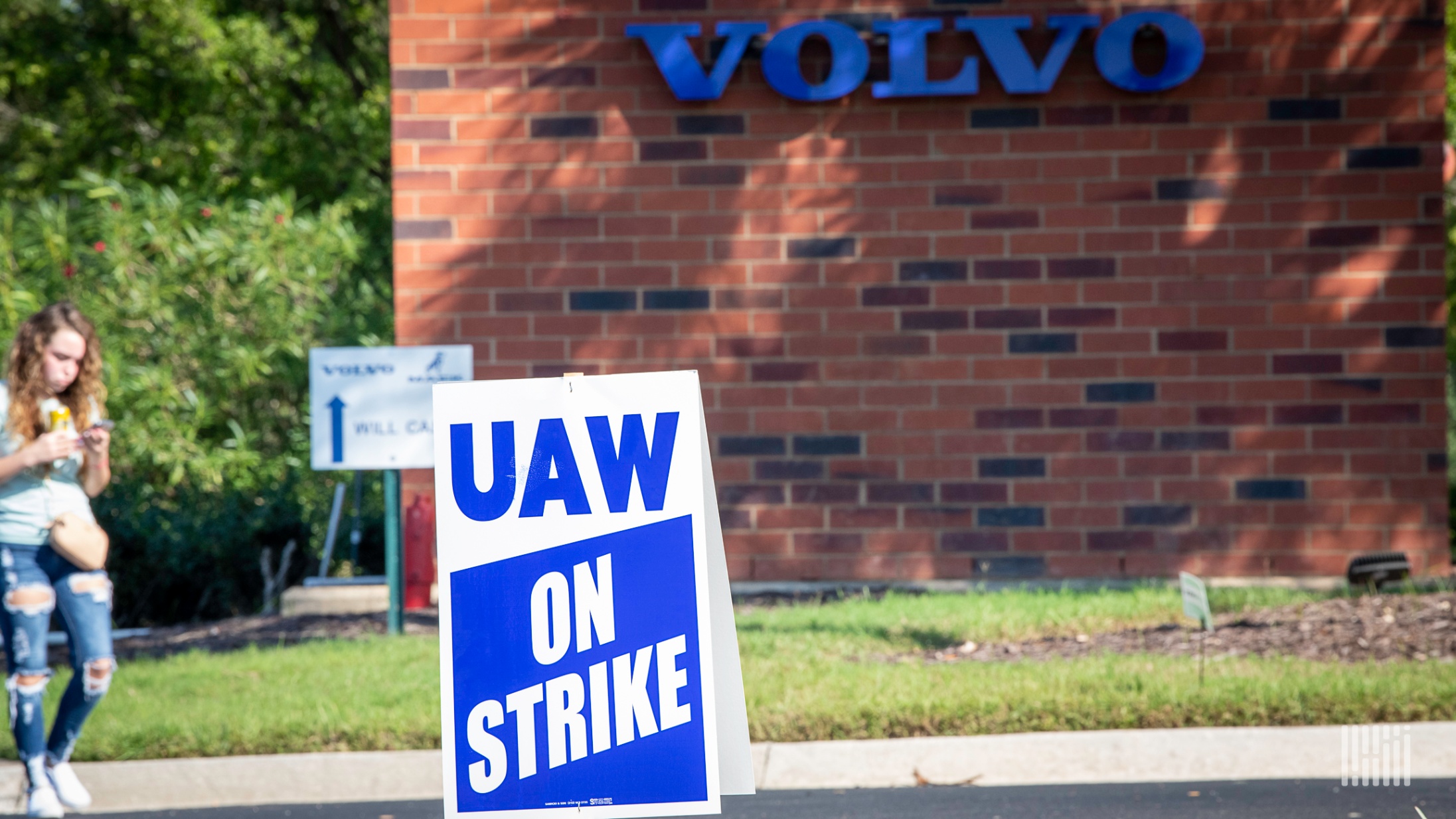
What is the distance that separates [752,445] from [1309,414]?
3.26 metres

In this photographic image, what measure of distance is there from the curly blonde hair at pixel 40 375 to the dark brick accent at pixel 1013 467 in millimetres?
4905

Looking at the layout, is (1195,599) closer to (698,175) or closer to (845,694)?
(845,694)

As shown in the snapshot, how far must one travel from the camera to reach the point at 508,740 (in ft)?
10.2

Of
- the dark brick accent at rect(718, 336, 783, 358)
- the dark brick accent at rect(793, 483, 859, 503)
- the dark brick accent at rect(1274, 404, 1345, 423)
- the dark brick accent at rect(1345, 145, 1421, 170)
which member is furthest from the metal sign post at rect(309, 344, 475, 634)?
Answer: the dark brick accent at rect(1345, 145, 1421, 170)

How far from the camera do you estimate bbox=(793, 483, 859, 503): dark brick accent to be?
823 cm

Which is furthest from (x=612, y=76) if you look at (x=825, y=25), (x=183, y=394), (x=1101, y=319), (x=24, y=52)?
(x=24, y=52)

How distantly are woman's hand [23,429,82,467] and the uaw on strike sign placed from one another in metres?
2.39

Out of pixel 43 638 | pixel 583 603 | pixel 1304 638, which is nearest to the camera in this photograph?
pixel 583 603

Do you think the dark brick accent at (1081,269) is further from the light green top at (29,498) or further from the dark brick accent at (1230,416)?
the light green top at (29,498)

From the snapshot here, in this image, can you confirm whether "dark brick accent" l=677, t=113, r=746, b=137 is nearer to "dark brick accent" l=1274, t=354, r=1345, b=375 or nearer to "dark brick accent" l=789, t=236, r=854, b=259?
"dark brick accent" l=789, t=236, r=854, b=259

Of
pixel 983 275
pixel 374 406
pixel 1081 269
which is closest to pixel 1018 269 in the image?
pixel 983 275

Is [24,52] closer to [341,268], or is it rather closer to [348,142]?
[348,142]

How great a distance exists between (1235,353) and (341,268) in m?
8.13

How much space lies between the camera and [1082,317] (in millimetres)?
8148
